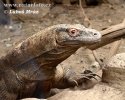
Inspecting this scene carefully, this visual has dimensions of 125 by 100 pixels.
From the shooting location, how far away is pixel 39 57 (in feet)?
8.00

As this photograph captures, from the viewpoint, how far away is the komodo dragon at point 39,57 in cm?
233

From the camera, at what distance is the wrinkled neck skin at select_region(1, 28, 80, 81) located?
2.37 meters

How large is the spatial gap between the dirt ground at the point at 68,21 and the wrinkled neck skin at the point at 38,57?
0.59m

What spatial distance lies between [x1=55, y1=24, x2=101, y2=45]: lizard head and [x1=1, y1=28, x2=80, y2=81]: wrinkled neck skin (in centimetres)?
4

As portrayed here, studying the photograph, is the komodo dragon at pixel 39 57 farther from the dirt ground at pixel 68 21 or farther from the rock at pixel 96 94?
the dirt ground at pixel 68 21

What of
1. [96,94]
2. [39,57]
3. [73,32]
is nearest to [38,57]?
[39,57]

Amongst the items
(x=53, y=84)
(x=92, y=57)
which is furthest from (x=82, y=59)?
(x=53, y=84)

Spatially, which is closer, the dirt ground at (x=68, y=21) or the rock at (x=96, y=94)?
the rock at (x=96, y=94)

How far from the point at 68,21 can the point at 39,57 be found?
2132 mm

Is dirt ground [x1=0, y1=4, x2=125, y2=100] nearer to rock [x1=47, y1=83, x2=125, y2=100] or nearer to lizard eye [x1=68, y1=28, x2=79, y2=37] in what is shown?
lizard eye [x1=68, y1=28, x2=79, y2=37]

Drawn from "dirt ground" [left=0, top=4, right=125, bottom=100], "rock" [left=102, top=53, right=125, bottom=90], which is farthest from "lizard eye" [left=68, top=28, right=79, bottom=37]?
"dirt ground" [left=0, top=4, right=125, bottom=100]

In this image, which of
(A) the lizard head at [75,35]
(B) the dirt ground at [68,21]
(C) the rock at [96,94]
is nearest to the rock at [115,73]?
(C) the rock at [96,94]

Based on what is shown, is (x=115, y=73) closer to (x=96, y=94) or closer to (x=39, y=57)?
(x=96, y=94)

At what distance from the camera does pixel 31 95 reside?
8.59 feet
